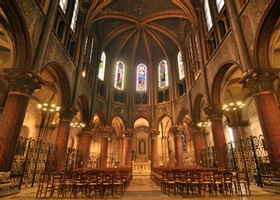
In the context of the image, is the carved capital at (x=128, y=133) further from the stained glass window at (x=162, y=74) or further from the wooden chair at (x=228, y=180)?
the wooden chair at (x=228, y=180)

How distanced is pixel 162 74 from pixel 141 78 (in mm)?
2893

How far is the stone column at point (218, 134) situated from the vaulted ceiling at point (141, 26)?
8.53 metres

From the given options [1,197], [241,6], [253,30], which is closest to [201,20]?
[241,6]

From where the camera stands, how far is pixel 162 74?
75.7ft

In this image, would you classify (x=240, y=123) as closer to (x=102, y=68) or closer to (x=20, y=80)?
(x=102, y=68)

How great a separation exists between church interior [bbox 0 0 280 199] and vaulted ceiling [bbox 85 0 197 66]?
0.12 m

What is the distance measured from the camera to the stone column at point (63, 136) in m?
11.0

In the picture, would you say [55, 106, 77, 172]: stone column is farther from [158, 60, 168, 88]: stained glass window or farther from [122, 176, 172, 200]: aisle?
[158, 60, 168, 88]: stained glass window

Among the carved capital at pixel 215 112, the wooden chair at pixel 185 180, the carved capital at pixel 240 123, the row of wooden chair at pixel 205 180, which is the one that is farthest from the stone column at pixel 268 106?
the carved capital at pixel 240 123

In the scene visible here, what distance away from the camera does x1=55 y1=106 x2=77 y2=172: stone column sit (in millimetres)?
10960

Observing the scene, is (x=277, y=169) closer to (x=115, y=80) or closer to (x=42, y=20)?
(x=42, y=20)

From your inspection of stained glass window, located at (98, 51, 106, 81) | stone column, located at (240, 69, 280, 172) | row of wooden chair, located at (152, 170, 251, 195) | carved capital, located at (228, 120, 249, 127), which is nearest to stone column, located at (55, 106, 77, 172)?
row of wooden chair, located at (152, 170, 251, 195)

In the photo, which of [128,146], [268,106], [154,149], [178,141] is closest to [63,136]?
[128,146]

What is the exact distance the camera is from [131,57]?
23.6 metres
